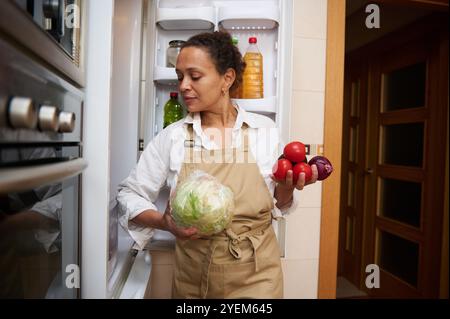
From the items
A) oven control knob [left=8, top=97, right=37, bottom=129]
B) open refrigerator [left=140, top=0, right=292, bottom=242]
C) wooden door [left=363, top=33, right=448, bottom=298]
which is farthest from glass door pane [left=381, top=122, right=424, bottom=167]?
oven control knob [left=8, top=97, right=37, bottom=129]

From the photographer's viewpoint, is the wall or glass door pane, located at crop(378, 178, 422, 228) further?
glass door pane, located at crop(378, 178, 422, 228)

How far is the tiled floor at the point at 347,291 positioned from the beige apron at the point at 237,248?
169 centimetres

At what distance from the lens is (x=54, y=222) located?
590 mm

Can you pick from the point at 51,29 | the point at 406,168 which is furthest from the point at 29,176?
the point at 406,168

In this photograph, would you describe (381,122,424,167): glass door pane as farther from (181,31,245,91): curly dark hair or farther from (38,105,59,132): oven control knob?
(38,105,59,132): oven control knob

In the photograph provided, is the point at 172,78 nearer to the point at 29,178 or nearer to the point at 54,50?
the point at 54,50

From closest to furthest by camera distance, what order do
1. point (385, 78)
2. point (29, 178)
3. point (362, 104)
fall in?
point (29, 178)
point (385, 78)
point (362, 104)

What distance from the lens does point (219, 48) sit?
0.96 meters

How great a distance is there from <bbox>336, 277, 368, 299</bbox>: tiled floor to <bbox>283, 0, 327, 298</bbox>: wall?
3.92 ft

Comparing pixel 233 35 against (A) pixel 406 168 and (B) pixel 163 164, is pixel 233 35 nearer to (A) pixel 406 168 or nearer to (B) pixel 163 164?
(B) pixel 163 164

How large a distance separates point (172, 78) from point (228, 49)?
9.2 inches

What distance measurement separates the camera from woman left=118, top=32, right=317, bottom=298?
912 millimetres
